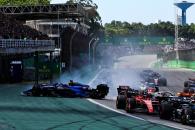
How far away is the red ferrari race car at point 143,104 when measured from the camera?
29.1 meters

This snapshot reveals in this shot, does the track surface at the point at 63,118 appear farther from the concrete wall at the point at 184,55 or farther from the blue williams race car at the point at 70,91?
the concrete wall at the point at 184,55

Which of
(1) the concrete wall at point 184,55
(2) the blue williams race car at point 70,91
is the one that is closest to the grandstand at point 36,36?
(2) the blue williams race car at point 70,91

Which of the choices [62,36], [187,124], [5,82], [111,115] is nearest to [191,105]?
[187,124]

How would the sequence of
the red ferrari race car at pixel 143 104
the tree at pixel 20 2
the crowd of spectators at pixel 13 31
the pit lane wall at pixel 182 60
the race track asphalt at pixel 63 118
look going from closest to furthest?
the race track asphalt at pixel 63 118 → the red ferrari race car at pixel 143 104 → the crowd of spectators at pixel 13 31 → the pit lane wall at pixel 182 60 → the tree at pixel 20 2

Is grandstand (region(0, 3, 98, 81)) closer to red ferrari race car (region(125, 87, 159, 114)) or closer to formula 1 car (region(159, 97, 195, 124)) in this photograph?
red ferrari race car (region(125, 87, 159, 114))

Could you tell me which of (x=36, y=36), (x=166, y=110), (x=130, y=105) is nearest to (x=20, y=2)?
(x=36, y=36)

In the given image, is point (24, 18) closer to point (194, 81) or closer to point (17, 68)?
point (17, 68)

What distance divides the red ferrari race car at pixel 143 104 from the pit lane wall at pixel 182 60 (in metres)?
87.0

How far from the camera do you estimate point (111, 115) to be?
28.0 meters

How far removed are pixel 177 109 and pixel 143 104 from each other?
3.81 meters

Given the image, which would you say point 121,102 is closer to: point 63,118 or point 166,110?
point 166,110

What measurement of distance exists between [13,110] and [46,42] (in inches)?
1623

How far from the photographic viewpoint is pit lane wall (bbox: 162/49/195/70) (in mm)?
122688

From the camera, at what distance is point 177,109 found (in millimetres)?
25969
